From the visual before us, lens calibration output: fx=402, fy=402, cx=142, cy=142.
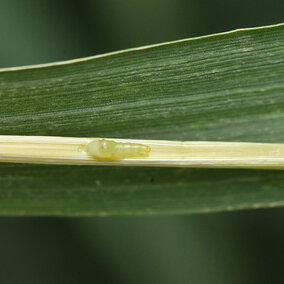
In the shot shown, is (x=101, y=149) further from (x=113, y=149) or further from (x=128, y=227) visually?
(x=128, y=227)

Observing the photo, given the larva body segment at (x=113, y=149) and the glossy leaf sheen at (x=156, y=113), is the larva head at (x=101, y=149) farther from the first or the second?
the glossy leaf sheen at (x=156, y=113)

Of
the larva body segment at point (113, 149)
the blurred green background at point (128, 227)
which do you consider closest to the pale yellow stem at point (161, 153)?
the larva body segment at point (113, 149)

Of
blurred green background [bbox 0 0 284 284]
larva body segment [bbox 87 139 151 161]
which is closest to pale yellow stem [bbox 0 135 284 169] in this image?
larva body segment [bbox 87 139 151 161]

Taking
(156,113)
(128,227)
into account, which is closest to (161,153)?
(156,113)

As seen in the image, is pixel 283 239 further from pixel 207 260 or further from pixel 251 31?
pixel 251 31

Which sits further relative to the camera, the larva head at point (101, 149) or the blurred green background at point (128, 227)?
the blurred green background at point (128, 227)

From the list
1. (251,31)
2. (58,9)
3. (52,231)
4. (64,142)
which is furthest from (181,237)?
(58,9)
